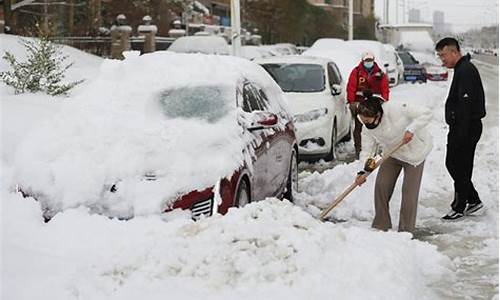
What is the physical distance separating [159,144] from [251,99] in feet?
5.44

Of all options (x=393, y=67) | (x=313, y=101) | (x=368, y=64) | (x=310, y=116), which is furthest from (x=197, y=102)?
(x=393, y=67)

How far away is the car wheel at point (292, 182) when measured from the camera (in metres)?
7.88

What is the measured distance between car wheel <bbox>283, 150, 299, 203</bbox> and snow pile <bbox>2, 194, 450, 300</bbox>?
7.97 ft

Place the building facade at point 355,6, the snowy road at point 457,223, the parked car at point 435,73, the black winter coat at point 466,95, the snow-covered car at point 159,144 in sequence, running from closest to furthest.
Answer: the snowy road at point 457,223 < the snow-covered car at point 159,144 < the black winter coat at point 466,95 < the parked car at point 435,73 < the building facade at point 355,6

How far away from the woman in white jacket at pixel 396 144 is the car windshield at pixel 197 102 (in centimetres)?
124

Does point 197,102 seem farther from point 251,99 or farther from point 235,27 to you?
point 235,27

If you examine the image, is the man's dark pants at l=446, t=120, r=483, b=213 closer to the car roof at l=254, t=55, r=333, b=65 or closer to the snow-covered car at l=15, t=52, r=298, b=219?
the snow-covered car at l=15, t=52, r=298, b=219

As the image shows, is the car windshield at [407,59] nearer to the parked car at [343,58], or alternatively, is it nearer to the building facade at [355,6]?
the parked car at [343,58]

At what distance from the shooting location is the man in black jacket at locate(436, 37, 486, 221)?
23.3 ft

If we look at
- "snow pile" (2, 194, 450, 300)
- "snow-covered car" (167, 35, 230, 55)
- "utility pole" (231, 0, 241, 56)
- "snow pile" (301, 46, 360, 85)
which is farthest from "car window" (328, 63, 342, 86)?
"snow-covered car" (167, 35, 230, 55)

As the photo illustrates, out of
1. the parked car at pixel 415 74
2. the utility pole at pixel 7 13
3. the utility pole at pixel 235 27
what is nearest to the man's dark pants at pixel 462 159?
the utility pole at pixel 235 27

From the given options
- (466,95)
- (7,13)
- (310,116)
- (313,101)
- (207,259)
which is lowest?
(207,259)

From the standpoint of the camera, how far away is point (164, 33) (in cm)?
2870

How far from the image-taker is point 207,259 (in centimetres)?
455
